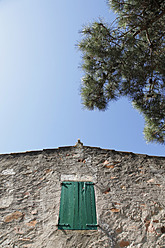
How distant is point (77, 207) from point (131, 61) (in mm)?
3667

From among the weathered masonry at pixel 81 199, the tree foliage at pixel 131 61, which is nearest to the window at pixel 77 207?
the weathered masonry at pixel 81 199

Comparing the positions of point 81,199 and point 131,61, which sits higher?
point 131,61

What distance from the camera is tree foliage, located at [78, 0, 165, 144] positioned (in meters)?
5.05

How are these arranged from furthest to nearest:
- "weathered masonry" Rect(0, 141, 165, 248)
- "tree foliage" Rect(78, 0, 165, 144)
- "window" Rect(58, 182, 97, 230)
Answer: "tree foliage" Rect(78, 0, 165, 144) < "window" Rect(58, 182, 97, 230) < "weathered masonry" Rect(0, 141, 165, 248)

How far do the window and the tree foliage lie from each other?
2228 mm

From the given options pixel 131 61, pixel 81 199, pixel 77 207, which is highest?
pixel 131 61

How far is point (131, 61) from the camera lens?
540 cm

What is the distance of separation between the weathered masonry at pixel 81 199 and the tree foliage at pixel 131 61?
139cm

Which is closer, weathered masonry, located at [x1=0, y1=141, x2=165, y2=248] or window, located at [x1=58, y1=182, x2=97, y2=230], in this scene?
weathered masonry, located at [x1=0, y1=141, x2=165, y2=248]

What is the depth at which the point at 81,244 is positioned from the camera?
3.55m

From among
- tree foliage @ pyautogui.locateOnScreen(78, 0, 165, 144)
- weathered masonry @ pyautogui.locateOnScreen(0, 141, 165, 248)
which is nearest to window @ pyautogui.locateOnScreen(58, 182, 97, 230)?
weathered masonry @ pyautogui.locateOnScreen(0, 141, 165, 248)

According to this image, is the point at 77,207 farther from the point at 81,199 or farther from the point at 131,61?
the point at 131,61

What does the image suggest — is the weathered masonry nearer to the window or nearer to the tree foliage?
the window

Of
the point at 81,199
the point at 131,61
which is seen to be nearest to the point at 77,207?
the point at 81,199
